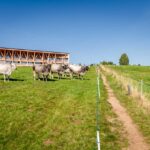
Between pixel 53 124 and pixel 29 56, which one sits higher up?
pixel 29 56

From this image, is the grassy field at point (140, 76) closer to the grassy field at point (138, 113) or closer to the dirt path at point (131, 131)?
the grassy field at point (138, 113)

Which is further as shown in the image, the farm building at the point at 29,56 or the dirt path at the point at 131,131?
the farm building at the point at 29,56

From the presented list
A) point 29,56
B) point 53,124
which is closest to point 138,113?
point 53,124

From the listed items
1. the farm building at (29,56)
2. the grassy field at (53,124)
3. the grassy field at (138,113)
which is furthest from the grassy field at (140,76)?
the farm building at (29,56)

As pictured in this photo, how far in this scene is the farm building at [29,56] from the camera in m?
91.4

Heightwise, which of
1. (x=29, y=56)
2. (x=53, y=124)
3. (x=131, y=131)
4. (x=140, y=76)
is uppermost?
(x=29, y=56)

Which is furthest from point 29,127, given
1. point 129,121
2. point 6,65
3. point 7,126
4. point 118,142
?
point 6,65

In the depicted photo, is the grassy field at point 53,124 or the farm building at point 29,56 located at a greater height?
the farm building at point 29,56

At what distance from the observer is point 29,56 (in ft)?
323

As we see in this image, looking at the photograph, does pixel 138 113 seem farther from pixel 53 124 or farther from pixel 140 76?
pixel 140 76

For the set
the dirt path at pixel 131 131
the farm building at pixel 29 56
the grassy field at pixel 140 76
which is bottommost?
the dirt path at pixel 131 131

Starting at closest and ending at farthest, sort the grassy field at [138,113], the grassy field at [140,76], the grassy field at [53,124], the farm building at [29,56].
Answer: the grassy field at [53,124], the grassy field at [138,113], the grassy field at [140,76], the farm building at [29,56]

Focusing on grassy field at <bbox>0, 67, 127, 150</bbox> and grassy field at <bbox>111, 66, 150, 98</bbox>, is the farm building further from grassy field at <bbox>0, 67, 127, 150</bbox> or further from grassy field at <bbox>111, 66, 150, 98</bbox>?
grassy field at <bbox>0, 67, 127, 150</bbox>

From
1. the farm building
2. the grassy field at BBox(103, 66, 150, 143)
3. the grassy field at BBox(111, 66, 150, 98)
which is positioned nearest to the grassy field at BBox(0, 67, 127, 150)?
the grassy field at BBox(103, 66, 150, 143)
